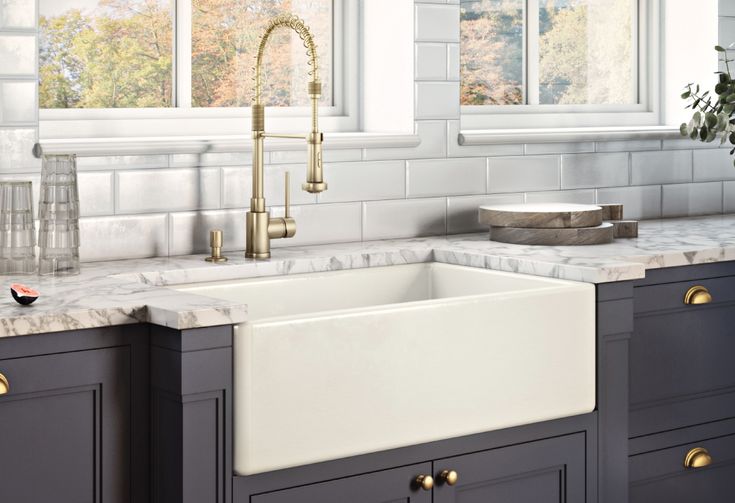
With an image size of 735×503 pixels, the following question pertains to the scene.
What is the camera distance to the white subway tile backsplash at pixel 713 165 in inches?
150

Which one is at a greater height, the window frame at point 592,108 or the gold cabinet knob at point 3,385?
the window frame at point 592,108

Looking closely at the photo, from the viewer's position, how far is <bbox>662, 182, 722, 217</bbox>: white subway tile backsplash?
374cm

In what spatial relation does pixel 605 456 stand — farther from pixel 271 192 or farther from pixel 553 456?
pixel 271 192

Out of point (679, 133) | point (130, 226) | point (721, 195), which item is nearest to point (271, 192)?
point (130, 226)

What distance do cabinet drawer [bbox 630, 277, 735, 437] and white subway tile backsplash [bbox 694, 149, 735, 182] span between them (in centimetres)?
99

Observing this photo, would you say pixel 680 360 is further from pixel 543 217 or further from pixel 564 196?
pixel 564 196

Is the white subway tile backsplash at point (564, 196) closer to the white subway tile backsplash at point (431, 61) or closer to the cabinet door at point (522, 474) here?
the white subway tile backsplash at point (431, 61)

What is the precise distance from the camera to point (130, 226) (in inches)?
108

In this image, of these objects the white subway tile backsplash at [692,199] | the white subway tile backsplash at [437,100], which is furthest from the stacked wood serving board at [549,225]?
the white subway tile backsplash at [692,199]

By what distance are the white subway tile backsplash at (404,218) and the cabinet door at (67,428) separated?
1.18m

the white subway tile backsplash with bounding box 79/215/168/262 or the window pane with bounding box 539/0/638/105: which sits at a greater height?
the window pane with bounding box 539/0/638/105

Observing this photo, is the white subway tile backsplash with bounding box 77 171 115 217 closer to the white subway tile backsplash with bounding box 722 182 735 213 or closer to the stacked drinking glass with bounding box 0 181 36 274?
the stacked drinking glass with bounding box 0 181 36 274

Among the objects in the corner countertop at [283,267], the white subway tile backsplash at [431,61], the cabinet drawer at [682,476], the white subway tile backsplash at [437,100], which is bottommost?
the cabinet drawer at [682,476]

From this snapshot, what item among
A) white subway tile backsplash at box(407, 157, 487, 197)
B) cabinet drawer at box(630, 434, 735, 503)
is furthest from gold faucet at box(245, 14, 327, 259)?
cabinet drawer at box(630, 434, 735, 503)
